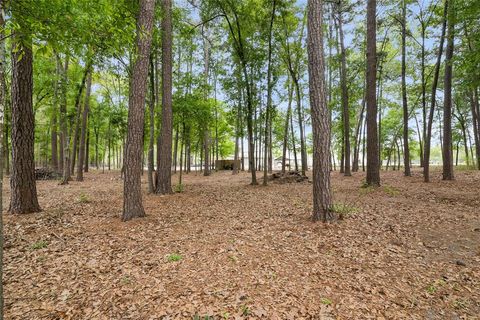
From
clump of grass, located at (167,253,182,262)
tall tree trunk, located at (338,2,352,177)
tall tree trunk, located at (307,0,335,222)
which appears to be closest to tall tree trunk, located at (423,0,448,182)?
tall tree trunk, located at (338,2,352,177)

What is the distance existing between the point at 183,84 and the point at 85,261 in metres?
8.96

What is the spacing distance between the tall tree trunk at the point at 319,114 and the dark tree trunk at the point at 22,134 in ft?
21.4

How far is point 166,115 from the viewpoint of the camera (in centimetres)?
900

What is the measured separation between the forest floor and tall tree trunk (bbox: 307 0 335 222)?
0.53 meters

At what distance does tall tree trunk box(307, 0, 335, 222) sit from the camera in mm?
5105

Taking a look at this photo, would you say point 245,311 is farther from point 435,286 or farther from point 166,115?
point 166,115

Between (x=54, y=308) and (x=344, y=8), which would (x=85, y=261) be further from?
(x=344, y=8)

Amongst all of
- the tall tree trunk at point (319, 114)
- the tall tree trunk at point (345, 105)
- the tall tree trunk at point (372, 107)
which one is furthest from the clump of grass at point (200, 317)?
the tall tree trunk at point (345, 105)

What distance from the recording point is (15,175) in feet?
18.5

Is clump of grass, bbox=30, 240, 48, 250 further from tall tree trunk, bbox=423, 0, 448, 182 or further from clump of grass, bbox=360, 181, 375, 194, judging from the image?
tall tree trunk, bbox=423, 0, 448, 182

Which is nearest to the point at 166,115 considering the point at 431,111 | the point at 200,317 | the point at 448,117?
the point at 200,317

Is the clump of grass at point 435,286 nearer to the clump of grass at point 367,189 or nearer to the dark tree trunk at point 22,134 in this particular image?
the clump of grass at point 367,189

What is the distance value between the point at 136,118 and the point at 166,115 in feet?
11.9

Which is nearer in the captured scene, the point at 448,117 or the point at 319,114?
the point at 319,114
